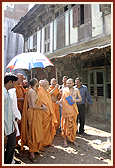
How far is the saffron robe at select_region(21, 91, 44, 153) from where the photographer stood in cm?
283

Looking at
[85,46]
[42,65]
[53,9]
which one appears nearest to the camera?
[42,65]

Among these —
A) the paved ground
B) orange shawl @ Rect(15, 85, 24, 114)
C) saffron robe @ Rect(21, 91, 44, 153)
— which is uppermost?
orange shawl @ Rect(15, 85, 24, 114)

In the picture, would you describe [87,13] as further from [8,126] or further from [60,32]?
[8,126]

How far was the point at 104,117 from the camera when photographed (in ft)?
19.9

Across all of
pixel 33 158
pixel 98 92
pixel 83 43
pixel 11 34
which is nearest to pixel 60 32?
pixel 83 43

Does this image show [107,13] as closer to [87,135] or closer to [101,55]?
[101,55]

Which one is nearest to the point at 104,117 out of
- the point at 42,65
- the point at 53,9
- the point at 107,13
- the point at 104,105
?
the point at 104,105

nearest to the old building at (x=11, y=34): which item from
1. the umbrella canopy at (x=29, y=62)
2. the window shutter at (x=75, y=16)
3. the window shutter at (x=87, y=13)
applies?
the window shutter at (x=75, y=16)

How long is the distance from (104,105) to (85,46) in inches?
135

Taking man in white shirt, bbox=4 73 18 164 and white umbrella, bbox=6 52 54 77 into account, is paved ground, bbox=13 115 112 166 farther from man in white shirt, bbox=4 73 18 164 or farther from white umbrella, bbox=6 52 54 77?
white umbrella, bbox=6 52 54 77

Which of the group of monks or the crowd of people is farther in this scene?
the group of monks

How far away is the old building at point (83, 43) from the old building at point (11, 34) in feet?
21.6

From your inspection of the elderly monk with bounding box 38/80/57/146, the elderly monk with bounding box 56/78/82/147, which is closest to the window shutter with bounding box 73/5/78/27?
the elderly monk with bounding box 56/78/82/147

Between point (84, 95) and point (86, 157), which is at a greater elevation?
point (84, 95)
